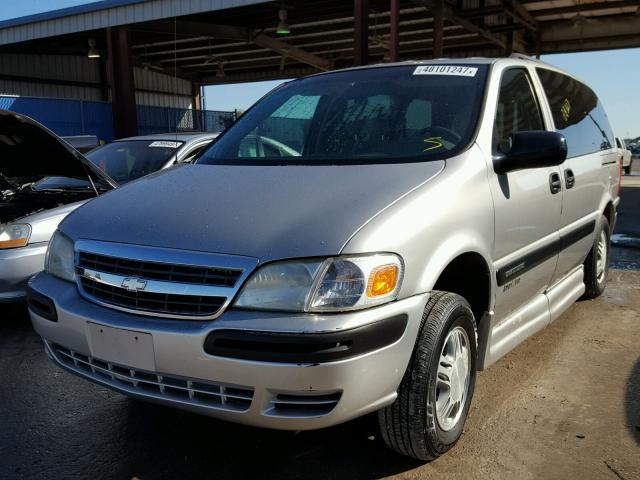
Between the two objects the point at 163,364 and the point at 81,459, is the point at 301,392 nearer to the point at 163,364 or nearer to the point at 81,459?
the point at 163,364

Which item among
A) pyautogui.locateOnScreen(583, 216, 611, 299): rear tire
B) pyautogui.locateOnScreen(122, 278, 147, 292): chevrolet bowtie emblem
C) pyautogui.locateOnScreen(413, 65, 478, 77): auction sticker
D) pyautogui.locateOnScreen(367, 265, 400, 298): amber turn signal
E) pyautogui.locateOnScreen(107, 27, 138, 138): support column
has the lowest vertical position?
pyautogui.locateOnScreen(583, 216, 611, 299): rear tire

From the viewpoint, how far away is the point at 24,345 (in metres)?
3.97

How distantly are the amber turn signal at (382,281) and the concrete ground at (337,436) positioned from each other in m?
0.82

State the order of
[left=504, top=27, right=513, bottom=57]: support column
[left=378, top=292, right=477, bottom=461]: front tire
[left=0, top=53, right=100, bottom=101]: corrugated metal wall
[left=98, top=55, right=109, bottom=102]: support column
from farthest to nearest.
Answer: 1. [left=98, top=55, right=109, bottom=102]: support column
2. [left=0, top=53, right=100, bottom=101]: corrugated metal wall
3. [left=504, top=27, right=513, bottom=57]: support column
4. [left=378, top=292, right=477, bottom=461]: front tire

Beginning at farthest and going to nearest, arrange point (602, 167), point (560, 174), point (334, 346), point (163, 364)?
point (602, 167), point (560, 174), point (163, 364), point (334, 346)

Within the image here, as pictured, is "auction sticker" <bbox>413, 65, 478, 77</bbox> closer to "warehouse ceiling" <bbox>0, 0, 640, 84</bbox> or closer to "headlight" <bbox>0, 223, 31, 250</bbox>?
"headlight" <bbox>0, 223, 31, 250</bbox>

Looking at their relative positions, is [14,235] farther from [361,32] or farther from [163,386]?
[361,32]

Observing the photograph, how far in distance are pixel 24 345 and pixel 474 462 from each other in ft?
9.89

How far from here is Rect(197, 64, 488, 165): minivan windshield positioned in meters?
2.79

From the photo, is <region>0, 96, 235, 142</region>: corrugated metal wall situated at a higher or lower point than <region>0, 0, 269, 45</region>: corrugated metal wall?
lower

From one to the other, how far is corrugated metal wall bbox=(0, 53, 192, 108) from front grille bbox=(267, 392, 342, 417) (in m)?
24.9

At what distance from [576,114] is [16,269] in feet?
12.7

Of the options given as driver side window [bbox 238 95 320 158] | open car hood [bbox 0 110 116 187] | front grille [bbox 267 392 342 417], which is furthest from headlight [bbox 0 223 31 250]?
front grille [bbox 267 392 342 417]

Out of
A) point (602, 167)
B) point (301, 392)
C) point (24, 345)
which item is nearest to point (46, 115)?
point (24, 345)
